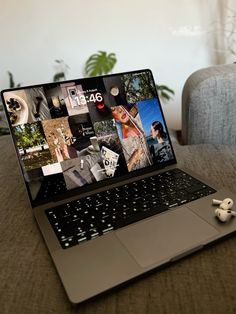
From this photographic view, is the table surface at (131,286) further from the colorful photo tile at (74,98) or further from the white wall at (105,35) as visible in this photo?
the white wall at (105,35)

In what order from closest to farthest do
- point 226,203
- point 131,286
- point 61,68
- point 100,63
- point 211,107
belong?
point 131,286, point 226,203, point 211,107, point 100,63, point 61,68

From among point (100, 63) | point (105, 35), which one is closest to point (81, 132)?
point (100, 63)

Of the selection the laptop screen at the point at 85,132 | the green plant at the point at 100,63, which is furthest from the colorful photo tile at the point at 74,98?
the green plant at the point at 100,63

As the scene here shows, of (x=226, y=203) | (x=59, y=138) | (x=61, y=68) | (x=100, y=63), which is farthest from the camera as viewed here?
(x=61, y=68)

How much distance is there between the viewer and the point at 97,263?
37 centimetres

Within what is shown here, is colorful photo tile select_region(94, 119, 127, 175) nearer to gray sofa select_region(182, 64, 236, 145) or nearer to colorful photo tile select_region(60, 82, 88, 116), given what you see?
colorful photo tile select_region(60, 82, 88, 116)

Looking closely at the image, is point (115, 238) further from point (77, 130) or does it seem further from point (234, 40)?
point (234, 40)

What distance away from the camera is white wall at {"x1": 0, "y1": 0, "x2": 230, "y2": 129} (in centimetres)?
191

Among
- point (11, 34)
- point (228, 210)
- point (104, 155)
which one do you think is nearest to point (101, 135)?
point (104, 155)

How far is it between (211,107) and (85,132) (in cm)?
40

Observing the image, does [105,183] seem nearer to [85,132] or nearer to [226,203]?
[85,132]

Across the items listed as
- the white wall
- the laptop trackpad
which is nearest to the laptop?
the laptop trackpad

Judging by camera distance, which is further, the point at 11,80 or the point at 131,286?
the point at 11,80

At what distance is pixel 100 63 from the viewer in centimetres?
195
